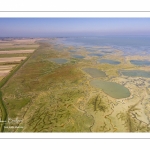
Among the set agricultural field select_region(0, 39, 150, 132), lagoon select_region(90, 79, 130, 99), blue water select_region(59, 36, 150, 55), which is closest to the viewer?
agricultural field select_region(0, 39, 150, 132)

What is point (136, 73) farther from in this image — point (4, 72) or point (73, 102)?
point (4, 72)

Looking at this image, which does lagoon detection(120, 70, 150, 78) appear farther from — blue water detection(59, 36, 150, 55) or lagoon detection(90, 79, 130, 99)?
blue water detection(59, 36, 150, 55)

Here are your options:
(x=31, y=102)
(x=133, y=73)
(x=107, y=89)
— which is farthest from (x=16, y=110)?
(x=133, y=73)

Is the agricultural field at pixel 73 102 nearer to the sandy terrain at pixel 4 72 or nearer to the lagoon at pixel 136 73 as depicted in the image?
the sandy terrain at pixel 4 72

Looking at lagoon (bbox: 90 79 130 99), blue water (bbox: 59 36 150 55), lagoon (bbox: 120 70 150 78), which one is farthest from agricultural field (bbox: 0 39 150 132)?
blue water (bbox: 59 36 150 55)

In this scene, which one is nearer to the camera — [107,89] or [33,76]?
[107,89]

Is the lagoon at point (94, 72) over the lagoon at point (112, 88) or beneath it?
over

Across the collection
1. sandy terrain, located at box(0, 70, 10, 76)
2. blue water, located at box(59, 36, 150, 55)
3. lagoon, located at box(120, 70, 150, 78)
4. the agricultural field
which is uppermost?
blue water, located at box(59, 36, 150, 55)

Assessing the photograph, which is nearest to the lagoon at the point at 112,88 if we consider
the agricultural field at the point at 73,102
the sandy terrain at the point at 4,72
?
the agricultural field at the point at 73,102

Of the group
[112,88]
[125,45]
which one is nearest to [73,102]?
[112,88]
